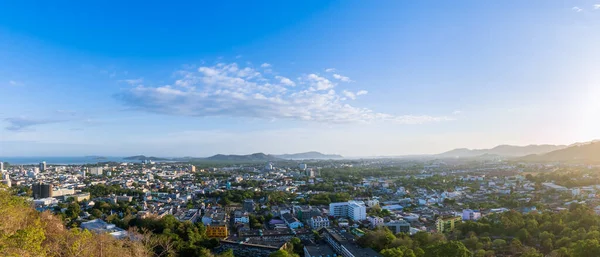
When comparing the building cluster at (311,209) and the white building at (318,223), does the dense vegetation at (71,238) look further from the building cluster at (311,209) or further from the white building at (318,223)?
the white building at (318,223)

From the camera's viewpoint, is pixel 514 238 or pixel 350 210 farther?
pixel 350 210

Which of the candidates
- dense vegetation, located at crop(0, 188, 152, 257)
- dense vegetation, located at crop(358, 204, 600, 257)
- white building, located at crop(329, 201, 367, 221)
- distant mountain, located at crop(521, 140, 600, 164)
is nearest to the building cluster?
white building, located at crop(329, 201, 367, 221)

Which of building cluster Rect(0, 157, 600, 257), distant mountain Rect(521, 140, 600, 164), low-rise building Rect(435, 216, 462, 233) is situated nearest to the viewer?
building cluster Rect(0, 157, 600, 257)

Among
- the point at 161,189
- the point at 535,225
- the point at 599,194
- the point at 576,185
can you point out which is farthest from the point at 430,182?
the point at 161,189

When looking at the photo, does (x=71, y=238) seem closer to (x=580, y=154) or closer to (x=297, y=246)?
(x=297, y=246)

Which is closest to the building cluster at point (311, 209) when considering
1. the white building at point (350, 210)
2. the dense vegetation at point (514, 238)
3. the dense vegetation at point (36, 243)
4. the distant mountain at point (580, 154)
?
the white building at point (350, 210)

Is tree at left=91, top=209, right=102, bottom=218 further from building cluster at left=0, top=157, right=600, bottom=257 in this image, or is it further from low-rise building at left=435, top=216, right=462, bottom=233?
low-rise building at left=435, top=216, right=462, bottom=233

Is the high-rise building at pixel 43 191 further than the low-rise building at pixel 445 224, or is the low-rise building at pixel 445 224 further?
the high-rise building at pixel 43 191

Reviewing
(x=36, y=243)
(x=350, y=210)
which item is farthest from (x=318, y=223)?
(x=36, y=243)

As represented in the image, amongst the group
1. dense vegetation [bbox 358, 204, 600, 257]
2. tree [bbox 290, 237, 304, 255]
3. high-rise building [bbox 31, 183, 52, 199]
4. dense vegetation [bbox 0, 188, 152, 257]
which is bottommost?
tree [bbox 290, 237, 304, 255]
